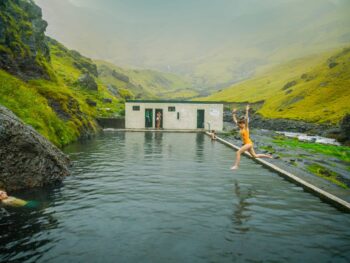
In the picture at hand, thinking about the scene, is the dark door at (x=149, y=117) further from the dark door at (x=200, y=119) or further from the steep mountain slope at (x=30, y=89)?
the steep mountain slope at (x=30, y=89)

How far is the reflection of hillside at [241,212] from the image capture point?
32.1 ft

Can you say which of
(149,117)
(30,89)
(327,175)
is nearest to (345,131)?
(327,175)

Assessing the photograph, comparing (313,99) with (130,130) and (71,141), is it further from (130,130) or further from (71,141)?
(71,141)

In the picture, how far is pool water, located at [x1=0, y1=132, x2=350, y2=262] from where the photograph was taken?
26.1 ft

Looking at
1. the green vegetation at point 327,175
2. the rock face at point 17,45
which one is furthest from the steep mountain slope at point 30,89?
the green vegetation at point 327,175

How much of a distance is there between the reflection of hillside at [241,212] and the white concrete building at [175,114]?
1512 inches

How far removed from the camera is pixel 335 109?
3351 inches

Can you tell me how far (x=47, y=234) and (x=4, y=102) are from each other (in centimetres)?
1607

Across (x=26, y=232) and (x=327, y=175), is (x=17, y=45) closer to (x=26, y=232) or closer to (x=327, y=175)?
(x=26, y=232)

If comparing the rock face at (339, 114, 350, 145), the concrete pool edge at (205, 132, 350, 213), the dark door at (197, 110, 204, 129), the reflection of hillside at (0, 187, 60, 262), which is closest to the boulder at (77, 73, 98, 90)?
the dark door at (197, 110, 204, 129)

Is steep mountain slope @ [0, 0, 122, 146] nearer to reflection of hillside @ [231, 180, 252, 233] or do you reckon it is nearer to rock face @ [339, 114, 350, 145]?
reflection of hillside @ [231, 180, 252, 233]

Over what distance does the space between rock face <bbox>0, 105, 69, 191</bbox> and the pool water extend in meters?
0.83

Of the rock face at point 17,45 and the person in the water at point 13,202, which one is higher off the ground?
the rock face at point 17,45

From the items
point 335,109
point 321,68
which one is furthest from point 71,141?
point 321,68
